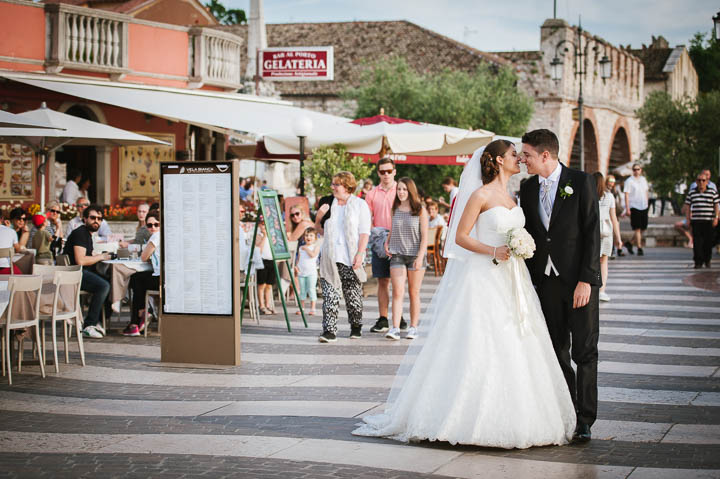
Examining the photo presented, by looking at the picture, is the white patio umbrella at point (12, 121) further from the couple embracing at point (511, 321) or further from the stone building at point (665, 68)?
the stone building at point (665, 68)

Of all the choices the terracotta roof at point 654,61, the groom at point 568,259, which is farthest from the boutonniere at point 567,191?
the terracotta roof at point 654,61

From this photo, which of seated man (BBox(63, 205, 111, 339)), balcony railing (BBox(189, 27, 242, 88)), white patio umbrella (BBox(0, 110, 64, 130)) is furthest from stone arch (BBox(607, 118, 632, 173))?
white patio umbrella (BBox(0, 110, 64, 130))

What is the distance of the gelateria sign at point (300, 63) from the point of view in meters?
29.6

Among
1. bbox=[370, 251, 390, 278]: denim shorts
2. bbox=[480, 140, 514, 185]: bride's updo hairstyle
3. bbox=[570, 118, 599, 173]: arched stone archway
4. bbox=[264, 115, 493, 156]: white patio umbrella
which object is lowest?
bbox=[370, 251, 390, 278]: denim shorts

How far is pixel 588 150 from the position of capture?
155 ft

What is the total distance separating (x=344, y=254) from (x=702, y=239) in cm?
1110

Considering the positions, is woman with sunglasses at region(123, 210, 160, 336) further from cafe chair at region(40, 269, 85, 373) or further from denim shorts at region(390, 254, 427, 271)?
denim shorts at region(390, 254, 427, 271)

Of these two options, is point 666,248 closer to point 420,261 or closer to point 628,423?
point 420,261

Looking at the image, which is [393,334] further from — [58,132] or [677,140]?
[677,140]

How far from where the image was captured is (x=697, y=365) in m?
9.31

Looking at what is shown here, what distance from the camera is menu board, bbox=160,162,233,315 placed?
31.2 ft

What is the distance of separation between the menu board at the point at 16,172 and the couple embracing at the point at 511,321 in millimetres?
15877

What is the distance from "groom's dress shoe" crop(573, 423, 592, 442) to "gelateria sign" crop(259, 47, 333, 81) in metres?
24.1

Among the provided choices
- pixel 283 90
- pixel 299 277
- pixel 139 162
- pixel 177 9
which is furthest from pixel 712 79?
pixel 299 277
